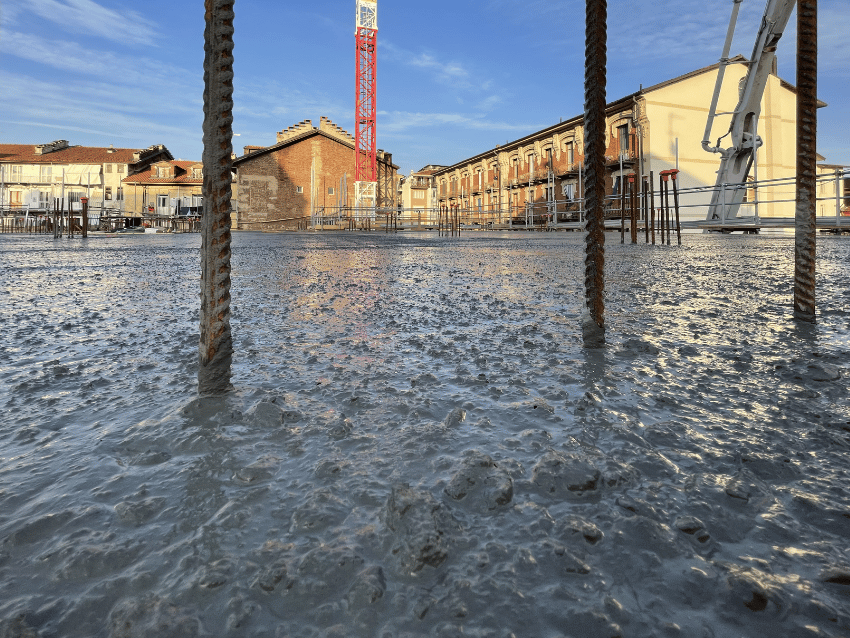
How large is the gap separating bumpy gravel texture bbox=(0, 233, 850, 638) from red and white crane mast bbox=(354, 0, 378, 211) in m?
33.9

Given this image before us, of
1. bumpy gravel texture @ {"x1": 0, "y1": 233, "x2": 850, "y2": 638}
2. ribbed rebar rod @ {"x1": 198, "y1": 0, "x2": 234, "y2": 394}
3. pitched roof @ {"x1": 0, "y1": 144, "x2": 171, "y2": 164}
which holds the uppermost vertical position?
pitched roof @ {"x1": 0, "y1": 144, "x2": 171, "y2": 164}

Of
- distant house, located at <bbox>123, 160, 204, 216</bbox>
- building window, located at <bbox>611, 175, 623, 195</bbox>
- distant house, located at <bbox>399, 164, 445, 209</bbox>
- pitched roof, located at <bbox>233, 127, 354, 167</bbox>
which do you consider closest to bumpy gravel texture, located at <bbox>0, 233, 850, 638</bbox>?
building window, located at <bbox>611, 175, 623, 195</bbox>

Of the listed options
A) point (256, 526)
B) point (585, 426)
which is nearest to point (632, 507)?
point (585, 426)

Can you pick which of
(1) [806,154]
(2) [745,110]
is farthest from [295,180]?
(1) [806,154]

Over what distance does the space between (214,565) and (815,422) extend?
1.55 metres

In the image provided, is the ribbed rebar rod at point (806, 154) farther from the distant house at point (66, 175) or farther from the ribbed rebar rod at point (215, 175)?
the distant house at point (66, 175)

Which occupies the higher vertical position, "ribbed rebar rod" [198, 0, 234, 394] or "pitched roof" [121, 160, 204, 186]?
"pitched roof" [121, 160, 204, 186]

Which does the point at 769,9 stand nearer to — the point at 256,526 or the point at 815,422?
the point at 815,422

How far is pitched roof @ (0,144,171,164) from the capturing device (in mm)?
47000

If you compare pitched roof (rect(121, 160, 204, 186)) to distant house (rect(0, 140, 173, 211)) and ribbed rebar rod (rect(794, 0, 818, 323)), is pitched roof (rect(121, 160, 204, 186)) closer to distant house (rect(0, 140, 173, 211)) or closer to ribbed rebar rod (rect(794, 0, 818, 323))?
distant house (rect(0, 140, 173, 211))

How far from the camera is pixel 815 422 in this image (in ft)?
4.94

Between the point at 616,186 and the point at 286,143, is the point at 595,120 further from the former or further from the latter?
the point at 286,143

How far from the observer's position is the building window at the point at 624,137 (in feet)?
84.4

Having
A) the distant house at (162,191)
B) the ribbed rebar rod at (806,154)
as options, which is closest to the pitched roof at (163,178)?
the distant house at (162,191)
